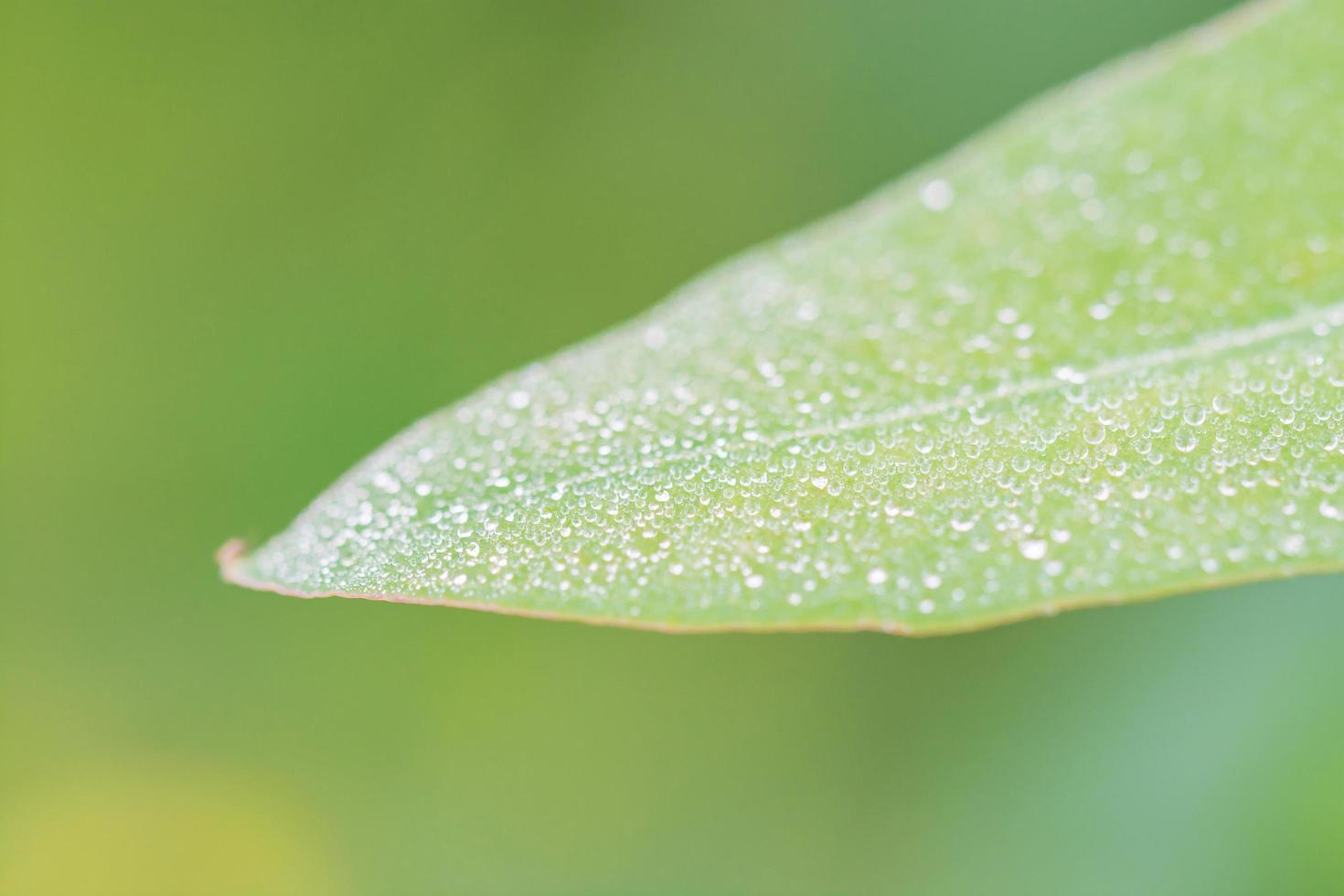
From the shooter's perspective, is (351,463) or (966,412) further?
(351,463)

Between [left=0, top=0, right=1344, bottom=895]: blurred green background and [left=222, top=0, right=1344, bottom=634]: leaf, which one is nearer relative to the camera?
[left=222, top=0, right=1344, bottom=634]: leaf

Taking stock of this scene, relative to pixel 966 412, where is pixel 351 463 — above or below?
below

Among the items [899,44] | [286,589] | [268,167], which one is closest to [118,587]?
[268,167]

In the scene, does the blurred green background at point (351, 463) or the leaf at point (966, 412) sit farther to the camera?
the blurred green background at point (351, 463)

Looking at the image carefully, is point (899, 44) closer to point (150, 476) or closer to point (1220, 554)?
point (150, 476)
